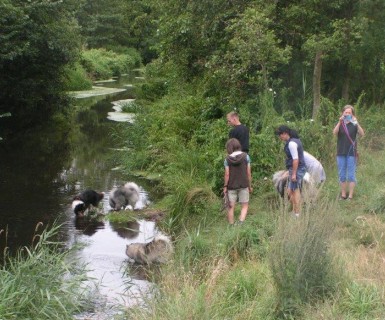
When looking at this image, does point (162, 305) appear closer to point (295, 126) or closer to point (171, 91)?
point (295, 126)

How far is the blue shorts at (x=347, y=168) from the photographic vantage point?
12031 millimetres

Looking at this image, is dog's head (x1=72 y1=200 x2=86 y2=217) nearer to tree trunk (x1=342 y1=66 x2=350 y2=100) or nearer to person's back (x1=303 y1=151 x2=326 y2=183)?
person's back (x1=303 y1=151 x2=326 y2=183)

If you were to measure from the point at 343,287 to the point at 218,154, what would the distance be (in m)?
7.77

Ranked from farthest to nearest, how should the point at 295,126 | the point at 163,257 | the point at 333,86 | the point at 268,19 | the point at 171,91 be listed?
the point at 171,91 < the point at 333,86 < the point at 268,19 < the point at 295,126 < the point at 163,257

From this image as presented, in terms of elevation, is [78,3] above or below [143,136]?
above

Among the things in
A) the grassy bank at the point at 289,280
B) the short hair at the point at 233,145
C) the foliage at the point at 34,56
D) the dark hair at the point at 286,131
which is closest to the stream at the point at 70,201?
the grassy bank at the point at 289,280

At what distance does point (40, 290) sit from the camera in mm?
7672

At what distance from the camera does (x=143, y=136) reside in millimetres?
21328

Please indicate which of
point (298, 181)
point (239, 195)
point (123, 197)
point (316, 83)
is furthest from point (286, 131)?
point (316, 83)

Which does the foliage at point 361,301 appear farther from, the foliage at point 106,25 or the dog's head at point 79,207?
the foliage at point 106,25

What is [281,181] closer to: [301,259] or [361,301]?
[301,259]

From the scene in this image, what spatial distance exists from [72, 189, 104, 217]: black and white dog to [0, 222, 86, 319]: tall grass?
17.2ft

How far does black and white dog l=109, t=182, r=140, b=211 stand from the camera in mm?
14009

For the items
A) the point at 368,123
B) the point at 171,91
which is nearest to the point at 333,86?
the point at 368,123
